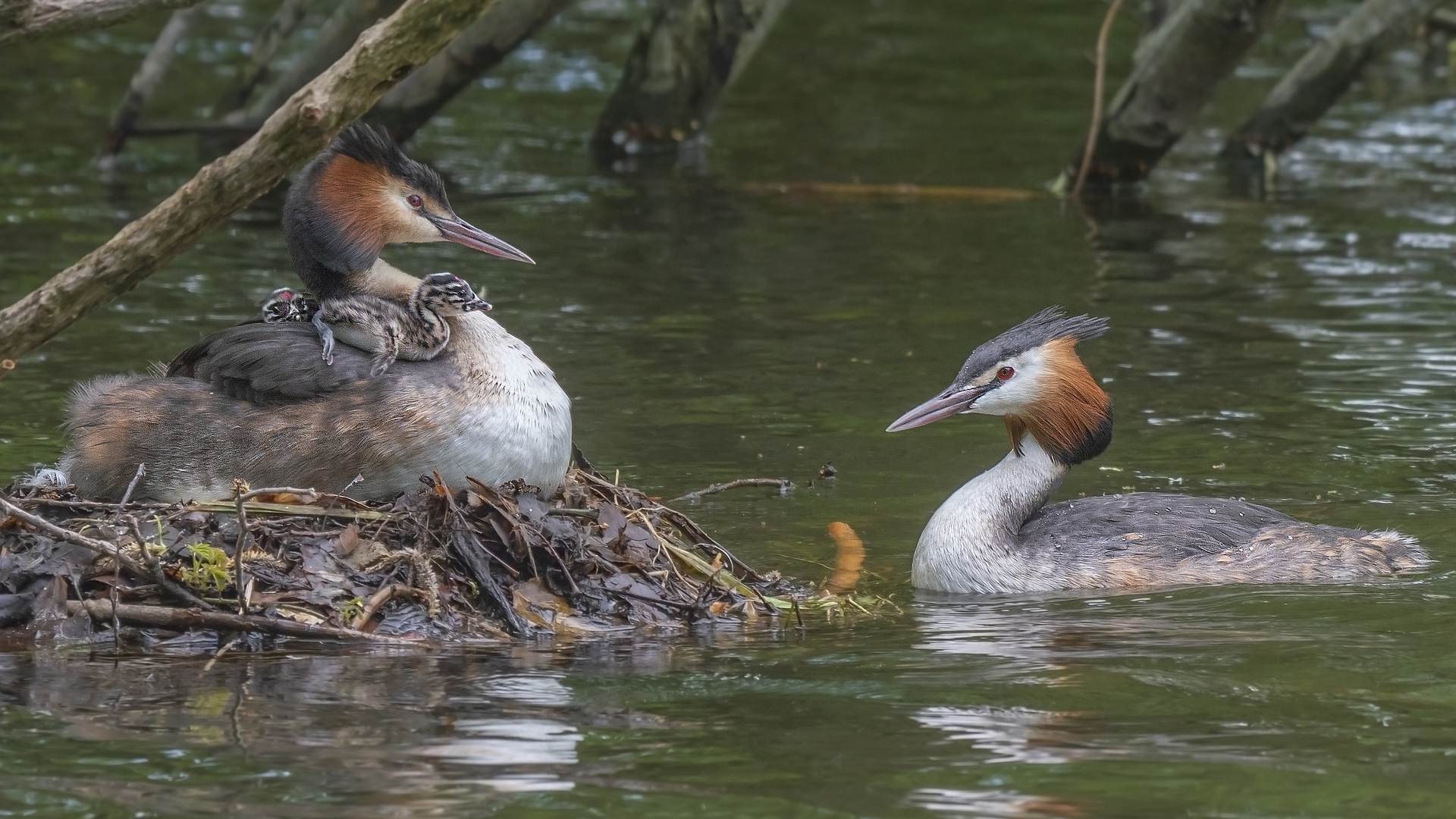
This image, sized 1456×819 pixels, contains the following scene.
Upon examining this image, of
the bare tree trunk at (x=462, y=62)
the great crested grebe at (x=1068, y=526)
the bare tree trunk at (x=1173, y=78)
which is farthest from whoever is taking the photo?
the bare tree trunk at (x=462, y=62)

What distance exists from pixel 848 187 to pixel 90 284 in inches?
425

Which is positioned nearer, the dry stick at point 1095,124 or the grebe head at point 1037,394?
the grebe head at point 1037,394

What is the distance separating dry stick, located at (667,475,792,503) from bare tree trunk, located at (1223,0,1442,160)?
7.86 metres

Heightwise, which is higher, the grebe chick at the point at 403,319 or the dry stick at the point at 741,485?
the grebe chick at the point at 403,319

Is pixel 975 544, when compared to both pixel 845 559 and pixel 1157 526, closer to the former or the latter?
pixel 845 559

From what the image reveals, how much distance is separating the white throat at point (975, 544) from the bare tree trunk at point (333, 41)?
798 centimetres

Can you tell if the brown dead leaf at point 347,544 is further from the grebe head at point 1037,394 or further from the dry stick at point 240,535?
the grebe head at point 1037,394

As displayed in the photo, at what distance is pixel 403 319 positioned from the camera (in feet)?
23.1

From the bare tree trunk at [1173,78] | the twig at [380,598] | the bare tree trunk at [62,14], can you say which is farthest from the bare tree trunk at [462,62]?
the twig at [380,598]

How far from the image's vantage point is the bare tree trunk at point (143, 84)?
1477 centimetres

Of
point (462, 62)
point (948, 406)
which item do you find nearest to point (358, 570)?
point (948, 406)

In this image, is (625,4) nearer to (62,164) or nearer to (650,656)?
(62,164)

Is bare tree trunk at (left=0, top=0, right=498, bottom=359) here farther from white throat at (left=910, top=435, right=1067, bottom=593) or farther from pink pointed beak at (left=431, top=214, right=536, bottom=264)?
white throat at (left=910, top=435, right=1067, bottom=593)

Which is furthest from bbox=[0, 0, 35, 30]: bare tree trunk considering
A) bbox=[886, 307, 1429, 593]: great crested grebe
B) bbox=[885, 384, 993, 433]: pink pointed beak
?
bbox=[885, 384, 993, 433]: pink pointed beak
